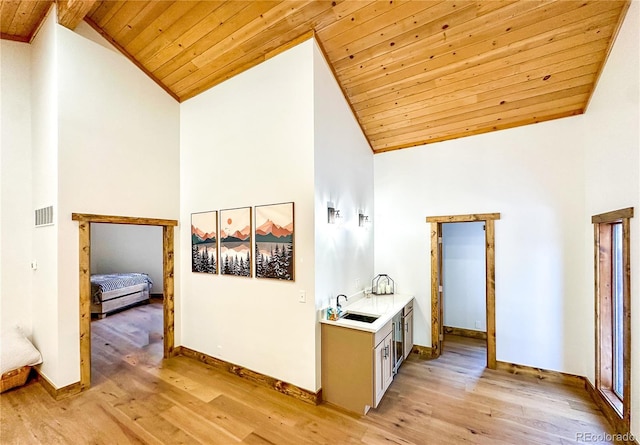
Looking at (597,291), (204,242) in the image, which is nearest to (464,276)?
(597,291)

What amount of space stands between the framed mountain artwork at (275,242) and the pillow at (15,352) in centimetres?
284

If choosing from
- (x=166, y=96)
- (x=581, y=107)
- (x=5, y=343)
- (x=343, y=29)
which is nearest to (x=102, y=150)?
(x=166, y=96)

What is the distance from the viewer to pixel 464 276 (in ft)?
16.9

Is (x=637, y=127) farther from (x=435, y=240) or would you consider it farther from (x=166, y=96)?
(x=166, y=96)

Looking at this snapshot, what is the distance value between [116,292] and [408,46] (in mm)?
7550

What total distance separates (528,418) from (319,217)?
290 centimetres

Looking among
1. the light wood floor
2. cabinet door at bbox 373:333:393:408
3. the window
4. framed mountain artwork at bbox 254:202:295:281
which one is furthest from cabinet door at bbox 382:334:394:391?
the window

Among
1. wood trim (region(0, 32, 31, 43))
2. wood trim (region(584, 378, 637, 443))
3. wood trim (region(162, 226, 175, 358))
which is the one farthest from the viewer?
wood trim (region(162, 226, 175, 358))

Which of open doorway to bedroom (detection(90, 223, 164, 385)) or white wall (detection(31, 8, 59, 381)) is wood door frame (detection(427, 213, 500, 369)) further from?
white wall (detection(31, 8, 59, 381))

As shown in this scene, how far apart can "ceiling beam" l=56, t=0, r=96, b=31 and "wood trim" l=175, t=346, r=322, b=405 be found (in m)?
4.38

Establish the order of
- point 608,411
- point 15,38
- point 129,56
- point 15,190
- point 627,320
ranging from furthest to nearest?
point 129,56 → point 15,38 → point 15,190 → point 608,411 → point 627,320

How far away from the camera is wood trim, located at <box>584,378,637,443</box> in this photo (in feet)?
8.05

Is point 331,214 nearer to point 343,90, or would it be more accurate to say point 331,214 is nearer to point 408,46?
point 343,90

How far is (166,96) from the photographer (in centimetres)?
428
